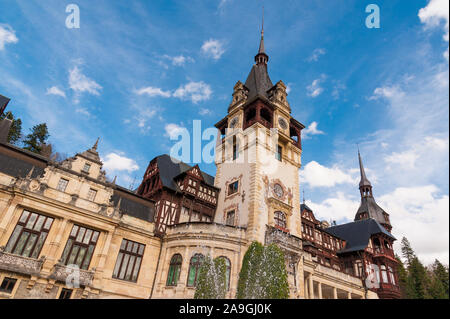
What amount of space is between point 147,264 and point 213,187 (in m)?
11.0

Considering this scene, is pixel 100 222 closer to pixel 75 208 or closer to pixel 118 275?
pixel 75 208

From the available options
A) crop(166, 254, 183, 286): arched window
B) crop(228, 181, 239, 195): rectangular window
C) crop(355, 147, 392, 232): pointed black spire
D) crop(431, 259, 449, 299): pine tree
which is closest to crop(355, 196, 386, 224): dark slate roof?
crop(355, 147, 392, 232): pointed black spire

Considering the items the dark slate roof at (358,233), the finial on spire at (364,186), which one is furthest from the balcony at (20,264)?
the finial on spire at (364,186)

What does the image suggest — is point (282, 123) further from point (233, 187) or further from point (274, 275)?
point (274, 275)

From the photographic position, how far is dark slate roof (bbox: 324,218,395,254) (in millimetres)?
42594

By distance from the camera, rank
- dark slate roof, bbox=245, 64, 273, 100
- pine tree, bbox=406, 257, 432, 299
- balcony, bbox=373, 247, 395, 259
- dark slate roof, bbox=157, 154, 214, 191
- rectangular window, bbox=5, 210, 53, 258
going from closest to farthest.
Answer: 1. rectangular window, bbox=5, 210, 53, 258
2. dark slate roof, bbox=157, 154, 214, 191
3. dark slate roof, bbox=245, 64, 273, 100
4. balcony, bbox=373, 247, 395, 259
5. pine tree, bbox=406, 257, 432, 299

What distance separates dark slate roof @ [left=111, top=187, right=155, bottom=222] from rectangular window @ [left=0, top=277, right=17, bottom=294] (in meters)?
8.92

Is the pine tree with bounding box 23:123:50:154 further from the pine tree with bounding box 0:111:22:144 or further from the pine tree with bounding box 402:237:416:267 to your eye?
the pine tree with bounding box 402:237:416:267

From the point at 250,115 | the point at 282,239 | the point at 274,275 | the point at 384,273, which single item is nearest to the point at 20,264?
the point at 274,275

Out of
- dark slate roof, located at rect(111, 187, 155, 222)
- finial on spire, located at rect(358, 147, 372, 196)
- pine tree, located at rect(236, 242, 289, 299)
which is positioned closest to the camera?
pine tree, located at rect(236, 242, 289, 299)

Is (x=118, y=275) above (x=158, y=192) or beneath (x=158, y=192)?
beneath

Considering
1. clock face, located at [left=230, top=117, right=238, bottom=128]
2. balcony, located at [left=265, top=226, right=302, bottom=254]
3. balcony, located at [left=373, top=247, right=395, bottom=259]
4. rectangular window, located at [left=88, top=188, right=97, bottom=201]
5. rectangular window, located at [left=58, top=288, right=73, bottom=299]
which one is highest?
clock face, located at [left=230, top=117, right=238, bottom=128]
